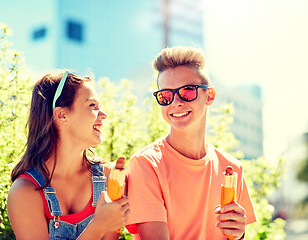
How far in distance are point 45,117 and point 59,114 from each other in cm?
10

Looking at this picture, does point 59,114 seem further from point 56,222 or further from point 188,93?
point 188,93

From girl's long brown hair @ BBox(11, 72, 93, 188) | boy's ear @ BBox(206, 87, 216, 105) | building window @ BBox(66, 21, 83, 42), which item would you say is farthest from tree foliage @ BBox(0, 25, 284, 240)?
building window @ BBox(66, 21, 83, 42)

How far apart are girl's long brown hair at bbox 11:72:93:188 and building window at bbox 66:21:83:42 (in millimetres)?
39557

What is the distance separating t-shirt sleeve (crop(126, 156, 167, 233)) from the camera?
2480 mm

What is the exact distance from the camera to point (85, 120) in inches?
110

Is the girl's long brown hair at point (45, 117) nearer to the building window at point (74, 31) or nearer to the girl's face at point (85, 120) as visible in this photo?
the girl's face at point (85, 120)

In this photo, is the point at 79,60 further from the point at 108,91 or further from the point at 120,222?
the point at 120,222

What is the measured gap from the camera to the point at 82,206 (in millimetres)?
2791

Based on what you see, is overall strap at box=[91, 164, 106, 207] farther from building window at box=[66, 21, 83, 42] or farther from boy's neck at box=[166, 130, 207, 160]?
building window at box=[66, 21, 83, 42]

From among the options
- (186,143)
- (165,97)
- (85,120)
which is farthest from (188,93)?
(85,120)

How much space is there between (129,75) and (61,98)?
45.6m

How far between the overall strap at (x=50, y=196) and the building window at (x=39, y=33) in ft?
131

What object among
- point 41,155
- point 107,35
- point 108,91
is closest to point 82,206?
point 41,155

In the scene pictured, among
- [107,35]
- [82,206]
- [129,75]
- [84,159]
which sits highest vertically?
[107,35]
